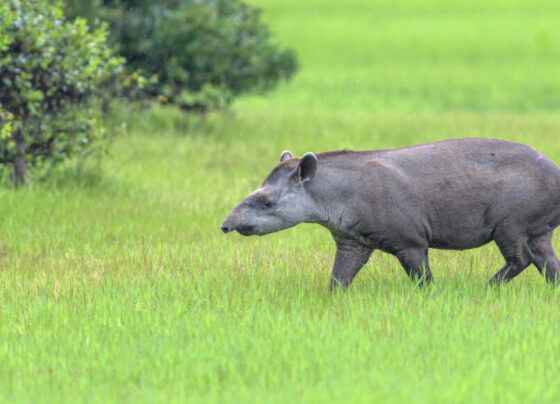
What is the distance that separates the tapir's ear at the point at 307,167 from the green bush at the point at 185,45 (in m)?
10.3

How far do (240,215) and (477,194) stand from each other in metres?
1.81

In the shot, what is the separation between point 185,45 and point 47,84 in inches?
242

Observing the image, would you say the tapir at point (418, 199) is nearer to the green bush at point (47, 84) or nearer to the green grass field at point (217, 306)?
the green grass field at point (217, 306)

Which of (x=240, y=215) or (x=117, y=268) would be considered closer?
(x=240, y=215)

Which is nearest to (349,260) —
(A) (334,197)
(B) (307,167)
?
(A) (334,197)

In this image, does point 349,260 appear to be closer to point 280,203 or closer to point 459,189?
point 280,203

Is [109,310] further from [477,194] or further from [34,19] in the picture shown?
[34,19]

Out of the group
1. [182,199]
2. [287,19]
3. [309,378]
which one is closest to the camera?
[309,378]

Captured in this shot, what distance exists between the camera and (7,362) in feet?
17.5

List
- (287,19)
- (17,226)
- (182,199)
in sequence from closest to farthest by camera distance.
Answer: (17,226) → (182,199) → (287,19)

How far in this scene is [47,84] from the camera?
35.7 feet

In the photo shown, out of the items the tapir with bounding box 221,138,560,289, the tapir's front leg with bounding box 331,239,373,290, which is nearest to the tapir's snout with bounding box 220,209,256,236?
the tapir with bounding box 221,138,560,289

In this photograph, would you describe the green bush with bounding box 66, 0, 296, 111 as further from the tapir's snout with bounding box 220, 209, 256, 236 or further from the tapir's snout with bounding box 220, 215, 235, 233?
the tapir's snout with bounding box 220, 215, 235, 233

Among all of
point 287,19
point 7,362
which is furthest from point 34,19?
point 287,19
